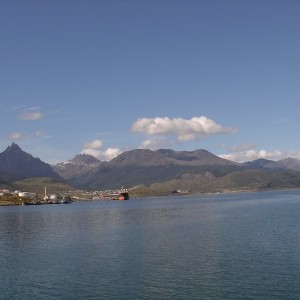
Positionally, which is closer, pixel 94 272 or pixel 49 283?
pixel 49 283

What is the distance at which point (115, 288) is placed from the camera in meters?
64.9

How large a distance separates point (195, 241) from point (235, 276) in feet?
133

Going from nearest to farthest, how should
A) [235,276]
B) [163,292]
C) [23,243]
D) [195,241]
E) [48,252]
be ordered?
1. [163,292]
2. [235,276]
3. [48,252]
4. [195,241]
5. [23,243]

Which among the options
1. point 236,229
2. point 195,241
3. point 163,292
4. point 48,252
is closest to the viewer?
point 163,292

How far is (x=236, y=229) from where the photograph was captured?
135 metres

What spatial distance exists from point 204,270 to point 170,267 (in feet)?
22.2

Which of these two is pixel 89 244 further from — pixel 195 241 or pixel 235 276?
pixel 235 276

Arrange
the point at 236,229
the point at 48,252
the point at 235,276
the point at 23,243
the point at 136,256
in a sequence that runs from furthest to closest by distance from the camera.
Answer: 1. the point at 236,229
2. the point at 23,243
3. the point at 48,252
4. the point at 136,256
5. the point at 235,276

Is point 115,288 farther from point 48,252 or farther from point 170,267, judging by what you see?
point 48,252

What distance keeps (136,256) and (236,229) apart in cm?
5469

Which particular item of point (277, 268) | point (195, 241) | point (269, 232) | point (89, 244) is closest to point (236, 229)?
point (269, 232)

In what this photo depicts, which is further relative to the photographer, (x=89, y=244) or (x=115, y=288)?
(x=89, y=244)

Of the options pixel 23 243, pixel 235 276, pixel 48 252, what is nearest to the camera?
pixel 235 276

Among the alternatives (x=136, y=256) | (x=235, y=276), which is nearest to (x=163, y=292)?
(x=235, y=276)
